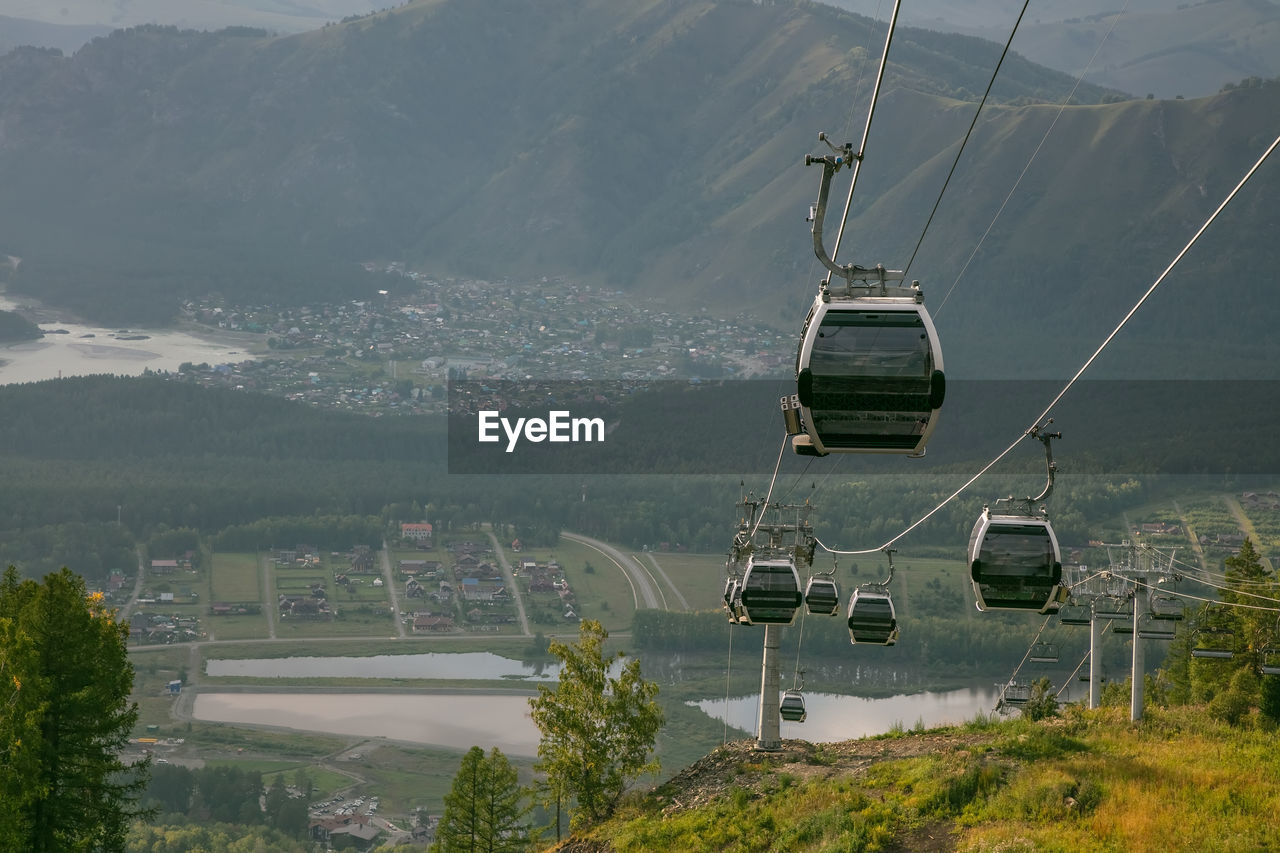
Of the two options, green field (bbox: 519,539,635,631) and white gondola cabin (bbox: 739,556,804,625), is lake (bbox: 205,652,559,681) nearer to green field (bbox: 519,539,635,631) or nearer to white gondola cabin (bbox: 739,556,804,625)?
green field (bbox: 519,539,635,631)

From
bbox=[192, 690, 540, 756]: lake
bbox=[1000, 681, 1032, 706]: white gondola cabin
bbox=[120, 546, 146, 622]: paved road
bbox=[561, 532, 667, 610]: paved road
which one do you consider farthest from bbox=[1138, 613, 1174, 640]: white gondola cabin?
bbox=[120, 546, 146, 622]: paved road

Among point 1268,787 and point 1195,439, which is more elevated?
point 1195,439

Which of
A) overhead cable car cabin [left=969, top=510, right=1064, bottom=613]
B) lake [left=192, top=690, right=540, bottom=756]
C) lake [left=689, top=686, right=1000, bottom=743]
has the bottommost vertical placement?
lake [left=192, top=690, right=540, bottom=756]

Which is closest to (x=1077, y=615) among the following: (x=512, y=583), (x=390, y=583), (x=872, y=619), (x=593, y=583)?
(x=872, y=619)

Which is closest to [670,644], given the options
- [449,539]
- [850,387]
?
[449,539]

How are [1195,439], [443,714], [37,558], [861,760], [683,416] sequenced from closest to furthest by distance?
[861,760] < [443,714] < [37,558] < [1195,439] < [683,416]

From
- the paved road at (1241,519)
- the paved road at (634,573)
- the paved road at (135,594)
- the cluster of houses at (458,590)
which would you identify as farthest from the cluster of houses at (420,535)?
the paved road at (1241,519)

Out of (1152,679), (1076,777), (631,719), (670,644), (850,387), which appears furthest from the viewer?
(670,644)

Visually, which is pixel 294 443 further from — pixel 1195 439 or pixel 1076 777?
pixel 1076 777

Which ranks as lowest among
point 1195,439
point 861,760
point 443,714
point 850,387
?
point 443,714
